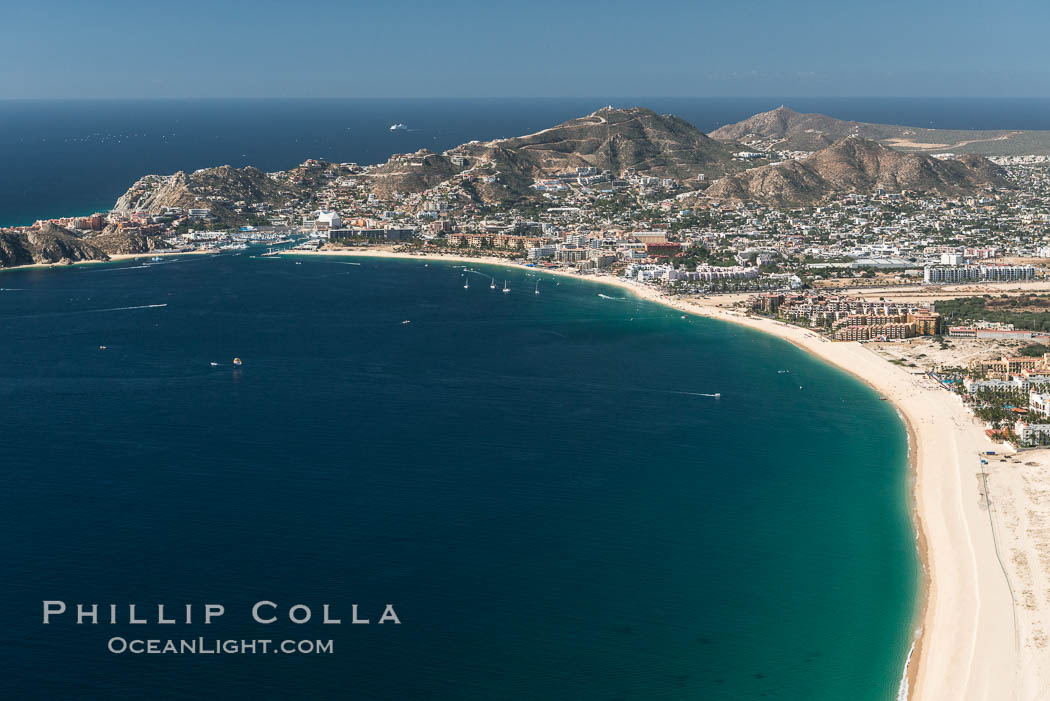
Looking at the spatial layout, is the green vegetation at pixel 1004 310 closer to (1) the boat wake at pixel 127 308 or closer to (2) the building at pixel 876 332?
(2) the building at pixel 876 332

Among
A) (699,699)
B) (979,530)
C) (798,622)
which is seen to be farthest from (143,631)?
(979,530)

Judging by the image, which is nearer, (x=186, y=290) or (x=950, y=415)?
(x=950, y=415)

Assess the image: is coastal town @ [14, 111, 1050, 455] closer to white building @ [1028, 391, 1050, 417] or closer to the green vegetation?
white building @ [1028, 391, 1050, 417]

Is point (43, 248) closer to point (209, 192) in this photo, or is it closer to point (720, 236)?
point (209, 192)

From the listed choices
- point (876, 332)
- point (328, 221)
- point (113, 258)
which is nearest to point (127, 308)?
point (113, 258)

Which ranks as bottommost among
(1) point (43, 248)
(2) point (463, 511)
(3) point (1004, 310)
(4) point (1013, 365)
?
(2) point (463, 511)

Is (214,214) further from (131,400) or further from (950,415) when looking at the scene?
(950,415)
